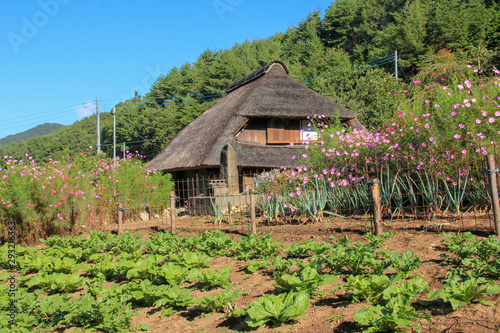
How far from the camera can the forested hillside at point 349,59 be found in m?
21.4

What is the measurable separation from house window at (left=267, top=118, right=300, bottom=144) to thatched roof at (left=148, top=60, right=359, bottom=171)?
1.62 ft

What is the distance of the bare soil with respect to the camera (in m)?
2.49

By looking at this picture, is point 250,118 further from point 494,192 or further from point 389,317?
point 389,317

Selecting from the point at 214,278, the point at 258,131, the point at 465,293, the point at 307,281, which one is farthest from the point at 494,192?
the point at 258,131

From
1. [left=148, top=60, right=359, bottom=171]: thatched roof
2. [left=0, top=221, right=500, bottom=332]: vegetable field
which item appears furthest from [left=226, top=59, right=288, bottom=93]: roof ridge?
[left=0, top=221, right=500, bottom=332]: vegetable field

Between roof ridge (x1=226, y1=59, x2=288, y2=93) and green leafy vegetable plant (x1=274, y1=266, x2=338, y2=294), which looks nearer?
green leafy vegetable plant (x1=274, y1=266, x2=338, y2=294)

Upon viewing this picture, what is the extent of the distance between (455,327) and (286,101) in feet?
44.2

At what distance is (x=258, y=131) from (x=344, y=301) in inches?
480

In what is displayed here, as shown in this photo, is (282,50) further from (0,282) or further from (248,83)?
(0,282)

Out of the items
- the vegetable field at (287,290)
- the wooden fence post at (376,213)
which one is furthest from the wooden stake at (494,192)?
the wooden fence post at (376,213)

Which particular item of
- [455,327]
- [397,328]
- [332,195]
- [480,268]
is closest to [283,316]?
[397,328]

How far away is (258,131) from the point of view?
15.0m

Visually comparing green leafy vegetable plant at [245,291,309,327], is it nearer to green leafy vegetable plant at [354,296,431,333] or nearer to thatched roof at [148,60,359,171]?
green leafy vegetable plant at [354,296,431,333]

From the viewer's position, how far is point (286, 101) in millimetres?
15391
